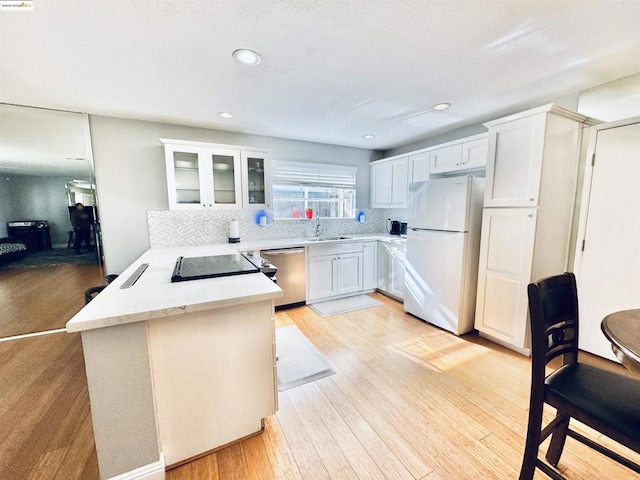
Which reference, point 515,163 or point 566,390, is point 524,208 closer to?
point 515,163

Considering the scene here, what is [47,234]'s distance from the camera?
115 inches

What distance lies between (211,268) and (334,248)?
6.87 feet

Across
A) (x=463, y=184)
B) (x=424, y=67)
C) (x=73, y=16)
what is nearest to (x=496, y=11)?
(x=424, y=67)

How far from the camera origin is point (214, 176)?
3.19 m

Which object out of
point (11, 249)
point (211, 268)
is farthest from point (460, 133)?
point (11, 249)

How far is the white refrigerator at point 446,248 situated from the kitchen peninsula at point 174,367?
6.79 feet

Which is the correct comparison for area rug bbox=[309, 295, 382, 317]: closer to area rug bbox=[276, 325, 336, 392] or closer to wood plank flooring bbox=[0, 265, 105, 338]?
area rug bbox=[276, 325, 336, 392]

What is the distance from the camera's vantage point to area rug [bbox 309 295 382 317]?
3.42 metres

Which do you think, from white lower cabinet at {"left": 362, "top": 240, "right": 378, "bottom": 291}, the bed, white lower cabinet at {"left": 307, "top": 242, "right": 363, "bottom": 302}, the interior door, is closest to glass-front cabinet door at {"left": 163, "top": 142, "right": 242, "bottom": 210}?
white lower cabinet at {"left": 307, "top": 242, "right": 363, "bottom": 302}

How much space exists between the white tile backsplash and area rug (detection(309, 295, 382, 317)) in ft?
3.65

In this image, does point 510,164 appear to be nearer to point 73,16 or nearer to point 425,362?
point 425,362

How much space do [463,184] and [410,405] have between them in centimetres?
204

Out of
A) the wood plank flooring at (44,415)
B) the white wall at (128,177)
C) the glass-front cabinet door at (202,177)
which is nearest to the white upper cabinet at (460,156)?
the glass-front cabinet door at (202,177)

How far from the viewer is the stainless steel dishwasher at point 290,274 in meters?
3.35
